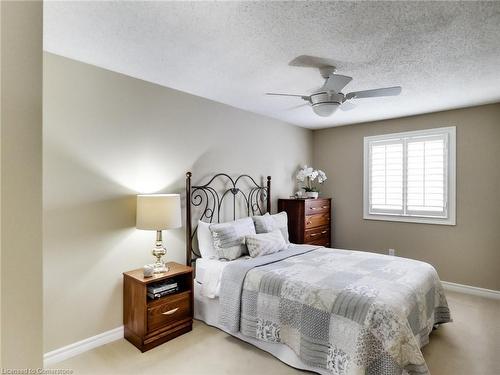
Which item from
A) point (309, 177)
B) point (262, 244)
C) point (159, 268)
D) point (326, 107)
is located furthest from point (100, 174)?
point (309, 177)

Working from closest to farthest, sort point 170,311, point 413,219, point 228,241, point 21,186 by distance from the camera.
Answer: point 21,186
point 170,311
point 228,241
point 413,219

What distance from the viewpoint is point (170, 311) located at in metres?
2.78

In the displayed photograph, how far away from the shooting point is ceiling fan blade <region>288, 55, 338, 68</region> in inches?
97.2

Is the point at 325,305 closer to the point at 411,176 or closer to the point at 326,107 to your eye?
the point at 326,107

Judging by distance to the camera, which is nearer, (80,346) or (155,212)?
(80,346)

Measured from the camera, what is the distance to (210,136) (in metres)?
3.72

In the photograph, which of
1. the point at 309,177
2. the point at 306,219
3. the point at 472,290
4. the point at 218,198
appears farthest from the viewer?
the point at 309,177

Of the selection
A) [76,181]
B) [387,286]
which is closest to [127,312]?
[76,181]

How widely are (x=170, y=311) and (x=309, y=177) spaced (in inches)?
131

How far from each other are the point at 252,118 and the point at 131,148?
6.42 feet

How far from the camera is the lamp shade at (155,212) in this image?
2.69 meters

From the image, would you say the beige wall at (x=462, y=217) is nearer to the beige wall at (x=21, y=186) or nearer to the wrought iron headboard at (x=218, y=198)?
the wrought iron headboard at (x=218, y=198)

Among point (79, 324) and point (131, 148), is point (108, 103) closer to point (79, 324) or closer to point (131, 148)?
point (131, 148)

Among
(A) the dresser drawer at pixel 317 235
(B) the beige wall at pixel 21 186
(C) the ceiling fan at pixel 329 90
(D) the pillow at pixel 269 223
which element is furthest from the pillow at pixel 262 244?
(B) the beige wall at pixel 21 186
